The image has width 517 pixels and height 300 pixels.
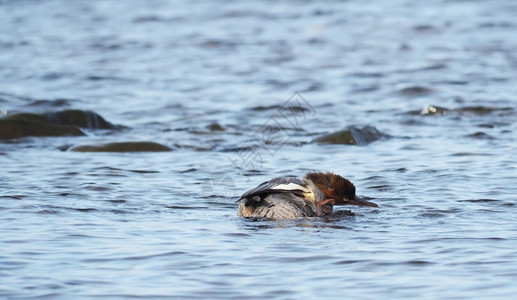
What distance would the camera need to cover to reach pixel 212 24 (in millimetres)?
20609

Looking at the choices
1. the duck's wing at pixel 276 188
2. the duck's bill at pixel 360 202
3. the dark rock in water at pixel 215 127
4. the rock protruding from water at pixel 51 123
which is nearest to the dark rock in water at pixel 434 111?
the dark rock in water at pixel 215 127

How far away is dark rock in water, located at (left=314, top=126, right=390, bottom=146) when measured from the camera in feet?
33.7

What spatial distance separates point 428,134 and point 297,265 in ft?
→ 18.4

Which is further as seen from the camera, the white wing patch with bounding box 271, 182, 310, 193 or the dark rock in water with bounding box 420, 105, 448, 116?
the dark rock in water with bounding box 420, 105, 448, 116

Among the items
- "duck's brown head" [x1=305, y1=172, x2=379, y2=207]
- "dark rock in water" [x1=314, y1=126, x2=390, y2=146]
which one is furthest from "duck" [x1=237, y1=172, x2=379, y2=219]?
"dark rock in water" [x1=314, y1=126, x2=390, y2=146]

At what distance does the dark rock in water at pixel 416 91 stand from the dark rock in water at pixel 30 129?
4.97 meters

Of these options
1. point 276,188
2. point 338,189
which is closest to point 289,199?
point 276,188

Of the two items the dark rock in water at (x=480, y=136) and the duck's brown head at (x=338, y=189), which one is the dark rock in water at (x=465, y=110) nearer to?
the dark rock in water at (x=480, y=136)

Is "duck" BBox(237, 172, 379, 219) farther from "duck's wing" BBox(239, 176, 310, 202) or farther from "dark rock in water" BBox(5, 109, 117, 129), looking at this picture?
"dark rock in water" BBox(5, 109, 117, 129)

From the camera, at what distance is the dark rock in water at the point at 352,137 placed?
10.3 metres

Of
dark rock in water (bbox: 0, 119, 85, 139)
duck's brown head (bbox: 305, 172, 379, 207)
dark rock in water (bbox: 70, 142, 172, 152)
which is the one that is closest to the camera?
duck's brown head (bbox: 305, 172, 379, 207)

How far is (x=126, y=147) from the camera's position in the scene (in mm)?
10016

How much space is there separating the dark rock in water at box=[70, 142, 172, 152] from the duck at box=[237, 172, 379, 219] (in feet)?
11.1

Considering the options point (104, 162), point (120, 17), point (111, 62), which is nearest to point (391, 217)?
point (104, 162)
